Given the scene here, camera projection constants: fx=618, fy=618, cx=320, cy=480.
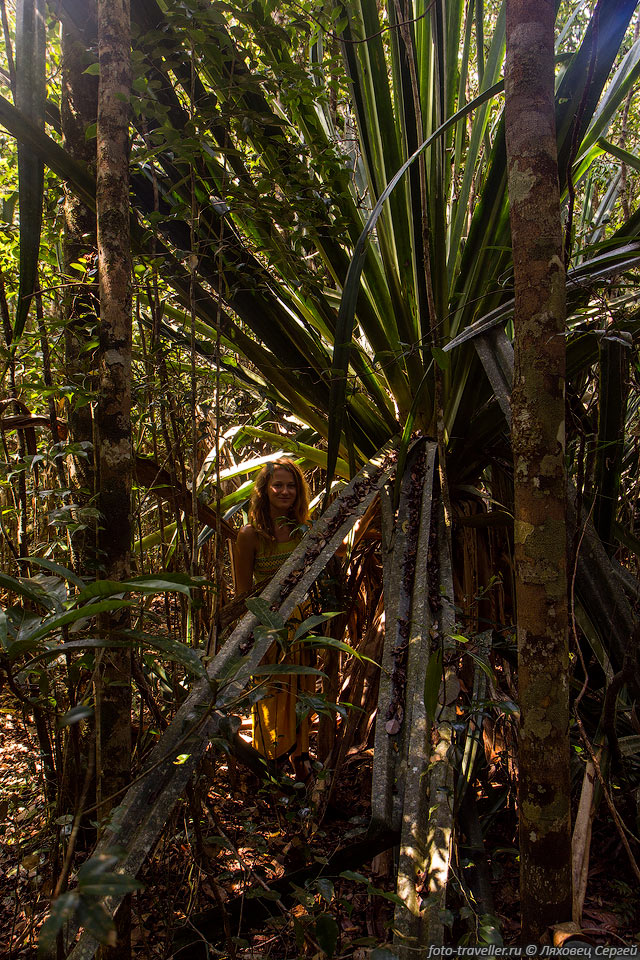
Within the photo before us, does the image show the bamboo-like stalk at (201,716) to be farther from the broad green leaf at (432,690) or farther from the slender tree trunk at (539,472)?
the slender tree trunk at (539,472)

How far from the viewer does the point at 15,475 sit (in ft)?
5.38

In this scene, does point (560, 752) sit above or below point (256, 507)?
below

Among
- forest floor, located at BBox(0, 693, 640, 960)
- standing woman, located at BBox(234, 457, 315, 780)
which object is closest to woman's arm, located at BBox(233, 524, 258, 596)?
standing woman, located at BBox(234, 457, 315, 780)

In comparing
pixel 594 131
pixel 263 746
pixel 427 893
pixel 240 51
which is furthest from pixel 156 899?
pixel 594 131

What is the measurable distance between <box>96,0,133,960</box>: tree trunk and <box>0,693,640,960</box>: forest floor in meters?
0.35

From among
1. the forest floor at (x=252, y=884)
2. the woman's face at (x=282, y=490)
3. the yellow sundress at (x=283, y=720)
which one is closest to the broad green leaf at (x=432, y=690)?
the forest floor at (x=252, y=884)

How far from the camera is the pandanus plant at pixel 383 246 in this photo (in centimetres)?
134

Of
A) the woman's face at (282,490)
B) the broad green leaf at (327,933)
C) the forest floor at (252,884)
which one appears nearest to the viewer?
the broad green leaf at (327,933)

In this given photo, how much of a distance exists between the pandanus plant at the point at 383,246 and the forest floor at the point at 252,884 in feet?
1.11

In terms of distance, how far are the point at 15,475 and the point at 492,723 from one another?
1.68 meters

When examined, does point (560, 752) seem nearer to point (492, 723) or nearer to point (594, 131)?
point (492, 723)

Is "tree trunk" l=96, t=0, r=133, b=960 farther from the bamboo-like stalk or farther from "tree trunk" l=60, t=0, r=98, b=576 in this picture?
"tree trunk" l=60, t=0, r=98, b=576

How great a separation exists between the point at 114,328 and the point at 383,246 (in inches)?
53.4

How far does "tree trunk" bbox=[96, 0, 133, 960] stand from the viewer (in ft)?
3.84
